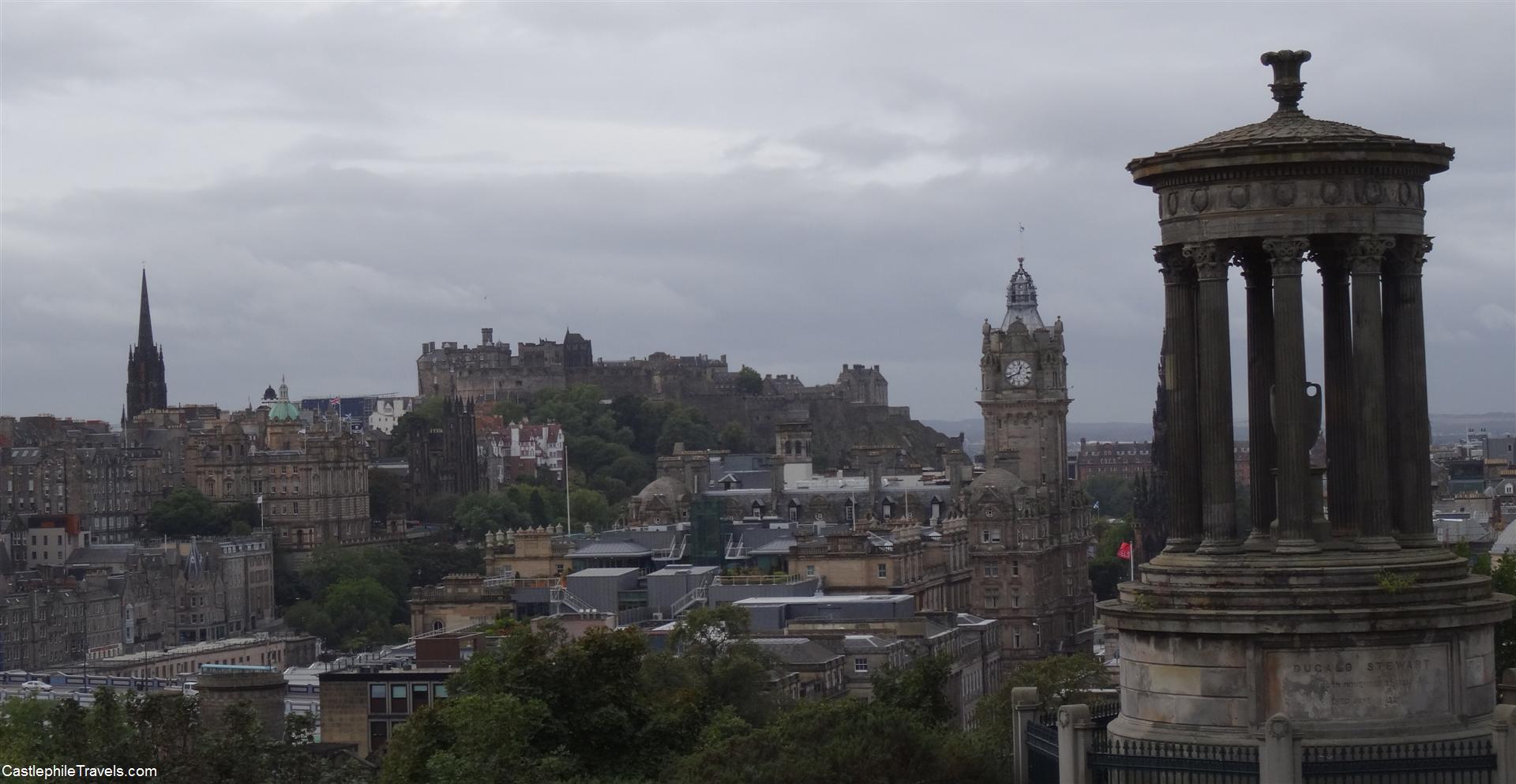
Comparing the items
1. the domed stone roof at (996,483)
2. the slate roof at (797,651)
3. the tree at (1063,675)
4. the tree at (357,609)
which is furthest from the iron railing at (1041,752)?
the tree at (357,609)

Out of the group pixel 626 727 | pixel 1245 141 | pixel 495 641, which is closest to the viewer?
pixel 1245 141

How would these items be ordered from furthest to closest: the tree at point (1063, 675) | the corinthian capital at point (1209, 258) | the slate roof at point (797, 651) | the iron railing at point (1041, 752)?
1. the slate roof at point (797, 651)
2. the tree at point (1063, 675)
3. the iron railing at point (1041, 752)
4. the corinthian capital at point (1209, 258)

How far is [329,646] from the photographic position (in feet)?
548

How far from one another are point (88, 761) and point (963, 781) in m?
21.0

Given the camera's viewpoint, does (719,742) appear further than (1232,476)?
Yes

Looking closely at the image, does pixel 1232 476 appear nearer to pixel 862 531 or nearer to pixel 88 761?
pixel 88 761

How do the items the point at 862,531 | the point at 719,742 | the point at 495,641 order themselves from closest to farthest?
the point at 719,742 → the point at 495,641 → the point at 862,531

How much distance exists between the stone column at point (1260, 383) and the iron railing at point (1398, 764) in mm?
2624

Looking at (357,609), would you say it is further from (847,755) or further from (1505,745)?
(1505,745)

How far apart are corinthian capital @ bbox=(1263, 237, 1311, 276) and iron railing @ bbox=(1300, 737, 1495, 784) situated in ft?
15.5

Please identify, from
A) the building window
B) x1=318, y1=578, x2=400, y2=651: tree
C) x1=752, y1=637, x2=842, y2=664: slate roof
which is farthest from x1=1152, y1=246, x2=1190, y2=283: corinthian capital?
x1=318, y1=578, x2=400, y2=651: tree

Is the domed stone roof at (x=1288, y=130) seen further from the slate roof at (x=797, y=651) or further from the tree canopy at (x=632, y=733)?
the slate roof at (x=797, y=651)

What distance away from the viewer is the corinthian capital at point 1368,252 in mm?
29219

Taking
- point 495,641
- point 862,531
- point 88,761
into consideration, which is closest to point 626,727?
point 88,761
